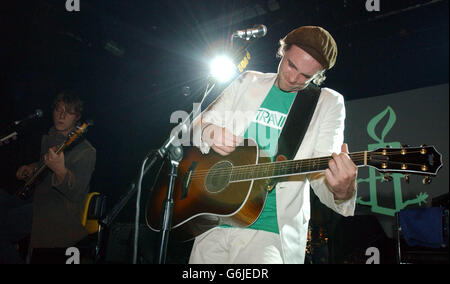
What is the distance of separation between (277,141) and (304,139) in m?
0.17

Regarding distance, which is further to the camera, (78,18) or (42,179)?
(78,18)

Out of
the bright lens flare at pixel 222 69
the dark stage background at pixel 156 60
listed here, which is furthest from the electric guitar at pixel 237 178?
the dark stage background at pixel 156 60

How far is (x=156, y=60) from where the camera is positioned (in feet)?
19.4

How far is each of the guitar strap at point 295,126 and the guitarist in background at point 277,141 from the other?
0.03 metres

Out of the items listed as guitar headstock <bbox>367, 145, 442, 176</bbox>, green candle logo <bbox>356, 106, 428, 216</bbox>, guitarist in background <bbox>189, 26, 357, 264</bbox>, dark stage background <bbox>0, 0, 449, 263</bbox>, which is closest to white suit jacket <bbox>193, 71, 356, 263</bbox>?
guitarist in background <bbox>189, 26, 357, 264</bbox>

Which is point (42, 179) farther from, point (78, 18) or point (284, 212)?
point (284, 212)

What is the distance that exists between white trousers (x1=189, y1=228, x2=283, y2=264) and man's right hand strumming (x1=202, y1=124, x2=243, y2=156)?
0.51 m

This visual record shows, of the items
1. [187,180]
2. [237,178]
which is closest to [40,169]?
[187,180]

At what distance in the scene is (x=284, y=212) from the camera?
67.0 inches

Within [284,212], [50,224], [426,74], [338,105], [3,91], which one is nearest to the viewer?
[284,212]

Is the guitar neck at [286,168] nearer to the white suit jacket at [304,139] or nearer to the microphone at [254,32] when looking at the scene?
the white suit jacket at [304,139]

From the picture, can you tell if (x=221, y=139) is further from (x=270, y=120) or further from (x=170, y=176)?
(x=170, y=176)
